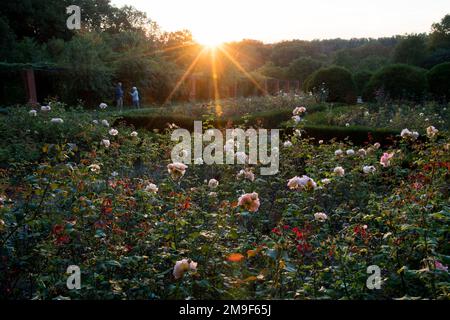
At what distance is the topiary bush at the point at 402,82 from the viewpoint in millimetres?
17250

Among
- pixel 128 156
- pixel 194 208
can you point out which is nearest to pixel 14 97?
pixel 128 156

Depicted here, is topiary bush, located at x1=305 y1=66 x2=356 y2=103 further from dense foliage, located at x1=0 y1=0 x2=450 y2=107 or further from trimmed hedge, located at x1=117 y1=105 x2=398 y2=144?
trimmed hedge, located at x1=117 y1=105 x2=398 y2=144

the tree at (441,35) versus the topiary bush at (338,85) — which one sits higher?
the tree at (441,35)

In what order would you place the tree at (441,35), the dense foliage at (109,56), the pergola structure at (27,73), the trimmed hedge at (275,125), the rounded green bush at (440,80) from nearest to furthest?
1. the trimmed hedge at (275,125)
2. the pergola structure at (27,73)
3. the rounded green bush at (440,80)
4. the dense foliage at (109,56)
5. the tree at (441,35)

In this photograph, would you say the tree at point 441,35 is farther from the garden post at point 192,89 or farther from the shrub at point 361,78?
the garden post at point 192,89

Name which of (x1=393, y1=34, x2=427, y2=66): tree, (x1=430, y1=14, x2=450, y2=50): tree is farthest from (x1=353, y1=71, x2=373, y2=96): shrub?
(x1=430, y1=14, x2=450, y2=50): tree

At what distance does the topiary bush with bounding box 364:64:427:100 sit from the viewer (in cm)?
1725

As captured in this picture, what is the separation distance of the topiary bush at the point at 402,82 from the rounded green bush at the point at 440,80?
609 millimetres

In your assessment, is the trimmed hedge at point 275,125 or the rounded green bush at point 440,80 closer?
the trimmed hedge at point 275,125

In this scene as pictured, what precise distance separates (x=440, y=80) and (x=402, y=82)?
5.94 ft

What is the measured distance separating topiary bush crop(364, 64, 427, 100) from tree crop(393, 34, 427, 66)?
17600 millimetres

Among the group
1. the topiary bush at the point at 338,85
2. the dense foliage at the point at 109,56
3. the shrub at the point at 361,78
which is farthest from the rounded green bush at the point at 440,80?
the shrub at the point at 361,78

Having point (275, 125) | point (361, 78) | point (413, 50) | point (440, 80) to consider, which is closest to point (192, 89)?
point (361, 78)

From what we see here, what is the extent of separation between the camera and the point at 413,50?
33812 mm
